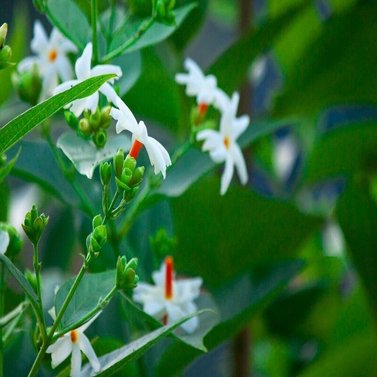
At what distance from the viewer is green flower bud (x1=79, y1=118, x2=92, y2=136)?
376 millimetres

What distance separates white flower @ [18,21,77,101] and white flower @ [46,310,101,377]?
0.16 meters

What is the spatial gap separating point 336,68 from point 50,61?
318mm

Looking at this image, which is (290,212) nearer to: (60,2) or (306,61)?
(306,61)

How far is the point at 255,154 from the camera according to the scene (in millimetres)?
857

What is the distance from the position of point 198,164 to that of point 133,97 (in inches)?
8.4

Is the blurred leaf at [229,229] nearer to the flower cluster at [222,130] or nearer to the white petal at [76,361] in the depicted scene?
→ the flower cluster at [222,130]

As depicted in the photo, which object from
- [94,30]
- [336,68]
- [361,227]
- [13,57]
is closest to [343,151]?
[336,68]

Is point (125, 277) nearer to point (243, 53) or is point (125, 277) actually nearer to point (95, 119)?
point (95, 119)

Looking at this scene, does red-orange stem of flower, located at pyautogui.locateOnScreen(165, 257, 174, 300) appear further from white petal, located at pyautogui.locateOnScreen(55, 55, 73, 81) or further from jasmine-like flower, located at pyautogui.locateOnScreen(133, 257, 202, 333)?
white petal, located at pyautogui.locateOnScreen(55, 55, 73, 81)

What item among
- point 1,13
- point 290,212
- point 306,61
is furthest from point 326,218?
point 1,13

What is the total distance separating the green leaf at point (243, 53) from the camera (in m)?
0.67

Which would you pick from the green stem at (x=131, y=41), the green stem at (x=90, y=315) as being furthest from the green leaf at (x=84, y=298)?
the green stem at (x=131, y=41)

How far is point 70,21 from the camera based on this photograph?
435mm

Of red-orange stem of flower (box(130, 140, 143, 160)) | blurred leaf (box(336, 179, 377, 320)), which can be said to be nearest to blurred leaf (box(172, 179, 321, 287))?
blurred leaf (box(336, 179, 377, 320))
